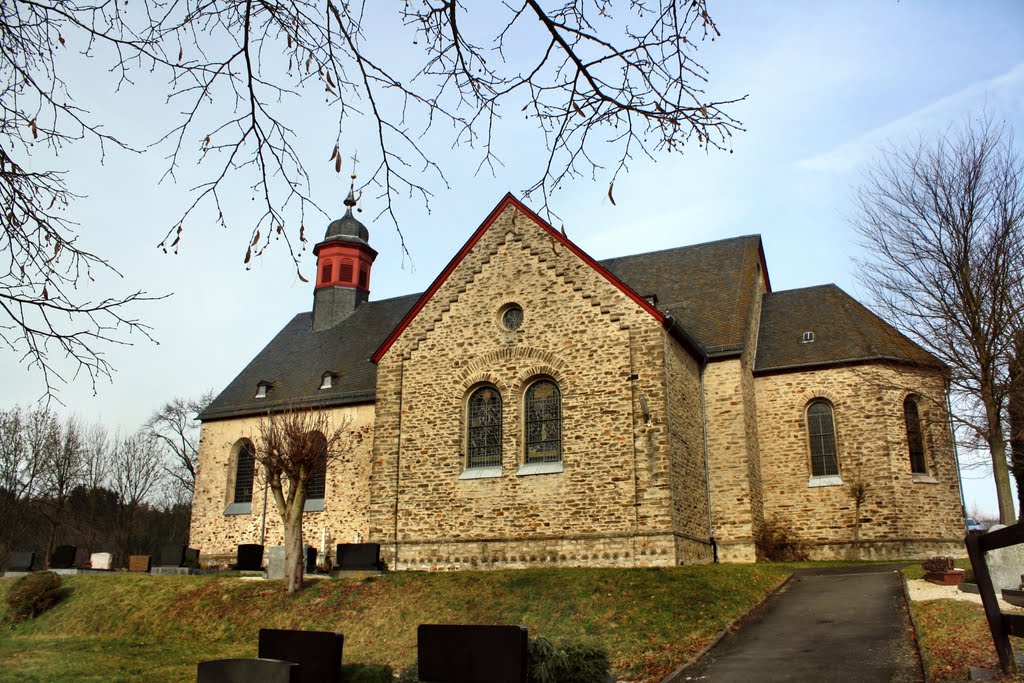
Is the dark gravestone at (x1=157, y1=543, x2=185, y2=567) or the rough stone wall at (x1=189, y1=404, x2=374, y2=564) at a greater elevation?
the rough stone wall at (x1=189, y1=404, x2=374, y2=564)

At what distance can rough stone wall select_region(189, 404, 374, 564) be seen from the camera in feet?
82.6

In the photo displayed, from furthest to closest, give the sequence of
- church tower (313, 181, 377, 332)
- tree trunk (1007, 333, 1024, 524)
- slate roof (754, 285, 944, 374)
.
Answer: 1. church tower (313, 181, 377, 332)
2. slate roof (754, 285, 944, 374)
3. tree trunk (1007, 333, 1024, 524)

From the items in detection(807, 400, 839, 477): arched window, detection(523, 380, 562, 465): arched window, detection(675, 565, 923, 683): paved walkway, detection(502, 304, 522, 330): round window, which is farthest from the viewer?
detection(807, 400, 839, 477): arched window

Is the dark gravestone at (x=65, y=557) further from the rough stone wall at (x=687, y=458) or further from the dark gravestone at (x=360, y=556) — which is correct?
the rough stone wall at (x=687, y=458)

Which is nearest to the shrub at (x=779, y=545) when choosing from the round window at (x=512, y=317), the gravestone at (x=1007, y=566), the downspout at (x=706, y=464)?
the downspout at (x=706, y=464)

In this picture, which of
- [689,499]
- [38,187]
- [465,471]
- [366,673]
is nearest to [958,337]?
[689,499]

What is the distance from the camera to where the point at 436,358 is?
22.2 m

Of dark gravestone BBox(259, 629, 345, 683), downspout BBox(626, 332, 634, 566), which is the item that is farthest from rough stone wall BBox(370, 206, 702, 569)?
dark gravestone BBox(259, 629, 345, 683)

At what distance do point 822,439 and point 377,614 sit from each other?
13283mm

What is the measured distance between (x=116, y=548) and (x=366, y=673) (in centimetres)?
4285

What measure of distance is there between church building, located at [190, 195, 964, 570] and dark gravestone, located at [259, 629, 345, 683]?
11.3 m

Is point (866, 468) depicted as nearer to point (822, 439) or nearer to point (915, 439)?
point (822, 439)

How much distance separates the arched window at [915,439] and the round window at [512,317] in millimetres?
10757

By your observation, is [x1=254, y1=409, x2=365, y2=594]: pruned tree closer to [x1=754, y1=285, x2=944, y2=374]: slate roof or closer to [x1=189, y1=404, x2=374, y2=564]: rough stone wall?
[x1=189, y1=404, x2=374, y2=564]: rough stone wall
